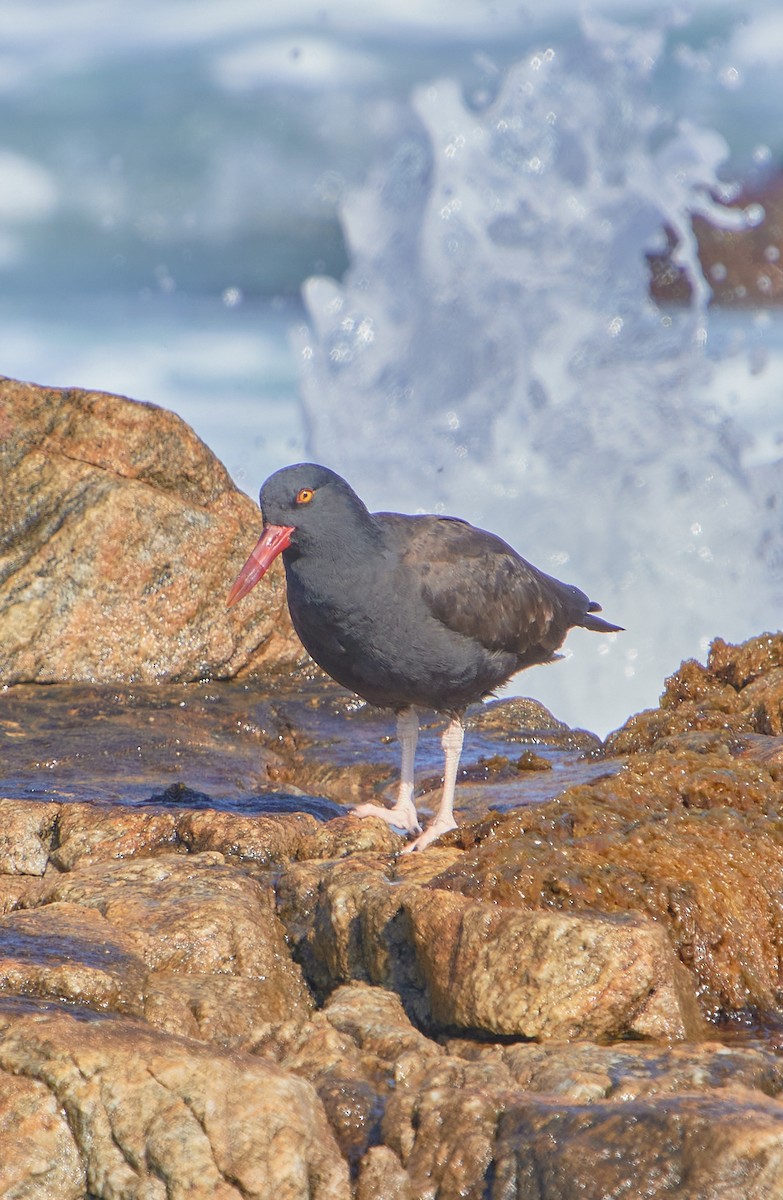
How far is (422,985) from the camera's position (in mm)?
3934

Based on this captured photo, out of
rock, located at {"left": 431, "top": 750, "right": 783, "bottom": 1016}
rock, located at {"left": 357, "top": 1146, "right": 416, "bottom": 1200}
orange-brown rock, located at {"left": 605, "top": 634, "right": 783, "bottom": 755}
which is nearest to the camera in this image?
rock, located at {"left": 357, "top": 1146, "right": 416, "bottom": 1200}

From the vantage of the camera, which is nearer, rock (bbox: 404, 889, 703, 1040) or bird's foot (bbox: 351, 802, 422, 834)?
rock (bbox: 404, 889, 703, 1040)

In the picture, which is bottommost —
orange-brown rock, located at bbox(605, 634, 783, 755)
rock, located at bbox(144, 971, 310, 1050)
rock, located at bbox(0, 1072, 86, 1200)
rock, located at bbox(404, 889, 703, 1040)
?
rock, located at bbox(0, 1072, 86, 1200)

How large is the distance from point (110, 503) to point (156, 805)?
318 centimetres

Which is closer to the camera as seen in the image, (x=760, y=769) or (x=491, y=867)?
(x=491, y=867)

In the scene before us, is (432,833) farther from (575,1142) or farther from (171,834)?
(575,1142)

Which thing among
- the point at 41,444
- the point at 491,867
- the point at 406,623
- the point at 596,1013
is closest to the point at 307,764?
the point at 406,623

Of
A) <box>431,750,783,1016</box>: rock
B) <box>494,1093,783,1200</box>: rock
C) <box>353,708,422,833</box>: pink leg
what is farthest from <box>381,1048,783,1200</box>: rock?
<box>353,708,422,833</box>: pink leg

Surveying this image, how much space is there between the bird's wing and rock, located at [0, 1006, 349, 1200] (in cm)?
299

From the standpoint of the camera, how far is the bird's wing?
581cm

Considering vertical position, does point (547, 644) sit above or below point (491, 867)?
above

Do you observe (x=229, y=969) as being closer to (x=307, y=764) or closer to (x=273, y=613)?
(x=307, y=764)

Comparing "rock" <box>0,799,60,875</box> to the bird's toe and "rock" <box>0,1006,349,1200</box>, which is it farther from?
"rock" <box>0,1006,349,1200</box>

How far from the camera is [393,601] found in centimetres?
560
